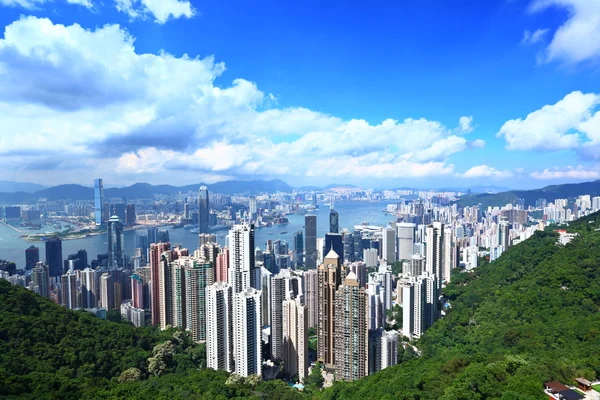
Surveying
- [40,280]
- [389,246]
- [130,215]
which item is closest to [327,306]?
[40,280]

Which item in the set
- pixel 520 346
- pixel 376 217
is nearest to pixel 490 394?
pixel 520 346

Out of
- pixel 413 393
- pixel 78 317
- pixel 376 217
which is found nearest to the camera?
pixel 413 393

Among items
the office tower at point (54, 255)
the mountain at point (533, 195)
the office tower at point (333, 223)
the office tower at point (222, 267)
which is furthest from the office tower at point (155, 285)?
the mountain at point (533, 195)

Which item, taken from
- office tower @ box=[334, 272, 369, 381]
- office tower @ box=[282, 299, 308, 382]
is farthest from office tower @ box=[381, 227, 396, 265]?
office tower @ box=[334, 272, 369, 381]

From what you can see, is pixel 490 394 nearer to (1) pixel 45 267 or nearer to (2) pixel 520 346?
(2) pixel 520 346

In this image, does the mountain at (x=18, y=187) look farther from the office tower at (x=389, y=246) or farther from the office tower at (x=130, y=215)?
the office tower at (x=389, y=246)

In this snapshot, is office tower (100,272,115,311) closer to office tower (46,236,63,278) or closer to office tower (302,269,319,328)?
office tower (46,236,63,278)
